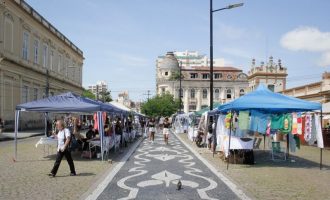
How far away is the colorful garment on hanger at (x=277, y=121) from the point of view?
55.4 ft

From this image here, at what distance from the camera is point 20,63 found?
44.7 meters

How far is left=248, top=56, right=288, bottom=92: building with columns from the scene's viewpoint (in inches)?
2291

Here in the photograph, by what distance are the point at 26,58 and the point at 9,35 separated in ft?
19.5

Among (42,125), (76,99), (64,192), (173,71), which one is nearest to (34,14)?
(42,125)

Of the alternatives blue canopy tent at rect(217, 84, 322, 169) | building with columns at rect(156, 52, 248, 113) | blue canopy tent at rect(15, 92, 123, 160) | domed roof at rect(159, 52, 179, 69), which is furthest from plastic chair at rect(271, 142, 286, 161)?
domed roof at rect(159, 52, 179, 69)

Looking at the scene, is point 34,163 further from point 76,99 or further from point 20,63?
point 20,63

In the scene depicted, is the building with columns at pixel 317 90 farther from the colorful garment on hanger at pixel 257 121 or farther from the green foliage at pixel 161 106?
the green foliage at pixel 161 106

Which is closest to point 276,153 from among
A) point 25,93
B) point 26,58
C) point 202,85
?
point 25,93

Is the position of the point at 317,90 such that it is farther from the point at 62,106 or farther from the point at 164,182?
the point at 164,182

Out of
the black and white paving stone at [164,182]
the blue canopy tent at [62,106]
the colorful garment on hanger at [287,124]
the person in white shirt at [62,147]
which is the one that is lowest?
the black and white paving stone at [164,182]

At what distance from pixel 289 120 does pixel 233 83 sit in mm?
111039

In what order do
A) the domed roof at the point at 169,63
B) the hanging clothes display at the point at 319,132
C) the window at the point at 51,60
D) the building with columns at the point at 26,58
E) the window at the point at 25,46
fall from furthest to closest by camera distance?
1. the domed roof at the point at 169,63
2. the window at the point at 51,60
3. the window at the point at 25,46
4. the building with columns at the point at 26,58
5. the hanging clothes display at the point at 319,132

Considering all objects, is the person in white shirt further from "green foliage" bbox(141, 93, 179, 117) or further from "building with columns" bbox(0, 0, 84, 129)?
"green foliage" bbox(141, 93, 179, 117)

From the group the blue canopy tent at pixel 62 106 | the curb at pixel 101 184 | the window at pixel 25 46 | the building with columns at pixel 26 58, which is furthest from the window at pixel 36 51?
the curb at pixel 101 184
